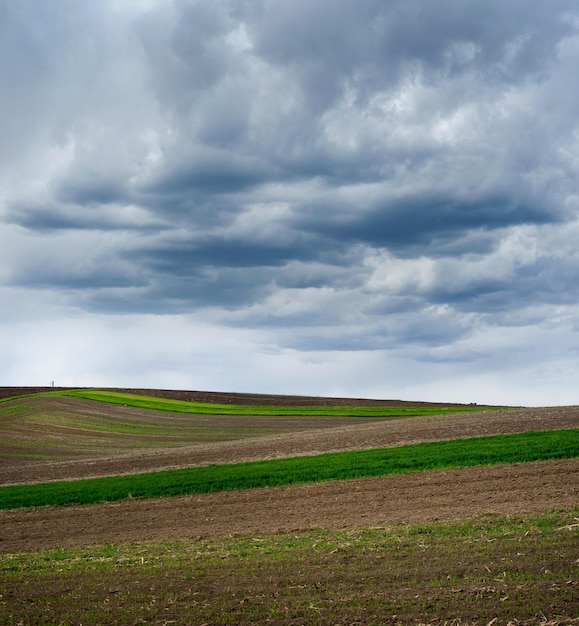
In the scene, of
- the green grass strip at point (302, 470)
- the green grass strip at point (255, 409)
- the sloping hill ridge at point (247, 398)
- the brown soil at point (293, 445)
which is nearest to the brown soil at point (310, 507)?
the green grass strip at point (302, 470)

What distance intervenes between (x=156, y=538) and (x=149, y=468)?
1624cm

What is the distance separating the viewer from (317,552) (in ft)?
48.3

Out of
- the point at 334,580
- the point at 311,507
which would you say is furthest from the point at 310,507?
the point at 334,580

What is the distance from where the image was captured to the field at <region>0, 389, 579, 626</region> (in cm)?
1092

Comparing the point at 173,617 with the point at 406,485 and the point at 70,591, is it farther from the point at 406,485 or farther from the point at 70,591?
the point at 406,485

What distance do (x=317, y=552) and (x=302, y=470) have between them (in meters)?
13.8

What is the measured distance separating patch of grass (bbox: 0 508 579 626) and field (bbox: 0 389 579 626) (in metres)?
0.04

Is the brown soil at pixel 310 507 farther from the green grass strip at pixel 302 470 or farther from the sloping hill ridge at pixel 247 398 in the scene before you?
the sloping hill ridge at pixel 247 398

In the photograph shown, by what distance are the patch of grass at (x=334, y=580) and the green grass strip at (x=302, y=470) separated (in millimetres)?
9980

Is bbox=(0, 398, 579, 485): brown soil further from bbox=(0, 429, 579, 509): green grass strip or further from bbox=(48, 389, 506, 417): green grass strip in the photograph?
bbox=(48, 389, 506, 417): green grass strip

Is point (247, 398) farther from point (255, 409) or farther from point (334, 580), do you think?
point (334, 580)

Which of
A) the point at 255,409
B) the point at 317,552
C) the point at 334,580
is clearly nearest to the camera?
the point at 334,580

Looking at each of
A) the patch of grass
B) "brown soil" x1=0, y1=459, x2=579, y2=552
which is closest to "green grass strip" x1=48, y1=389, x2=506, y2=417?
"brown soil" x1=0, y1=459, x2=579, y2=552

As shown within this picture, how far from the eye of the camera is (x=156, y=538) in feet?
62.2
